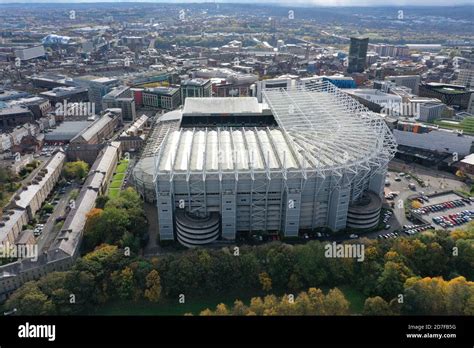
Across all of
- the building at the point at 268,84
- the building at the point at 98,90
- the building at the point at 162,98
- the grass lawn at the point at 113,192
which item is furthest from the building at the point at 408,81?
the grass lawn at the point at 113,192

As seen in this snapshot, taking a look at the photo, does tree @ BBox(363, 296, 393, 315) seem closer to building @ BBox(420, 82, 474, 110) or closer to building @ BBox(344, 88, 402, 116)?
building @ BBox(344, 88, 402, 116)

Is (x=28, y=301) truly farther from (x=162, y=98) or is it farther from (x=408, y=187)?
(x=162, y=98)

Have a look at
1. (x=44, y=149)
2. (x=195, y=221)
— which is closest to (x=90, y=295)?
(x=195, y=221)

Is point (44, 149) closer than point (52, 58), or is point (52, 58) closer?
point (44, 149)

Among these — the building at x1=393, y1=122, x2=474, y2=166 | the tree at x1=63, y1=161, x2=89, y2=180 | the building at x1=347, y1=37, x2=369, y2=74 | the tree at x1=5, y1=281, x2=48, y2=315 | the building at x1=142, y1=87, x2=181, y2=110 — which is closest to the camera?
the tree at x1=5, y1=281, x2=48, y2=315

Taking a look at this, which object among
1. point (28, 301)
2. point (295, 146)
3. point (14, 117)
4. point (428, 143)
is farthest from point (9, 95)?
point (428, 143)

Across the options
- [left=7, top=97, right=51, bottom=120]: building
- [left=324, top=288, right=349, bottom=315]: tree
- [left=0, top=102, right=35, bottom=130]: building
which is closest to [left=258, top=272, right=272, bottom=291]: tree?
[left=324, top=288, right=349, bottom=315]: tree
